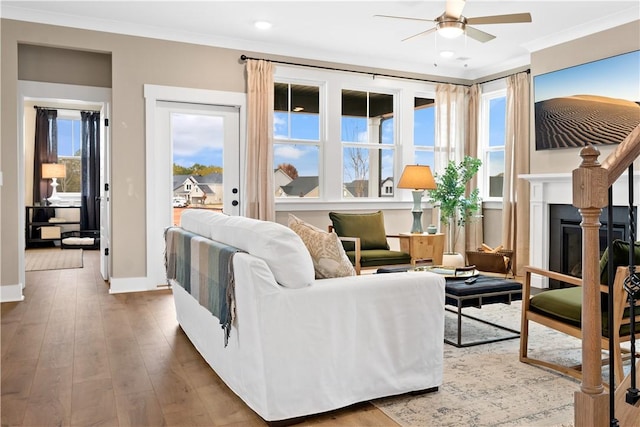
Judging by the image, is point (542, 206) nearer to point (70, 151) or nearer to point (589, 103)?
point (589, 103)

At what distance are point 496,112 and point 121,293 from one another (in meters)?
5.30

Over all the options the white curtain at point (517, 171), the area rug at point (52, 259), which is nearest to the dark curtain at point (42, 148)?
the area rug at point (52, 259)

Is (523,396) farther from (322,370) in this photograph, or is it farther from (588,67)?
(588,67)

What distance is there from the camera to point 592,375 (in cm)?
158

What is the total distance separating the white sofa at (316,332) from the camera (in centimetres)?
221

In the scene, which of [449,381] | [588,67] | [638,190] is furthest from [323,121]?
[449,381]

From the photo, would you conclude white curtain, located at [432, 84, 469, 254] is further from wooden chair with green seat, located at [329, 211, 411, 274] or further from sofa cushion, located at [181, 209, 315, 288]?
sofa cushion, located at [181, 209, 315, 288]

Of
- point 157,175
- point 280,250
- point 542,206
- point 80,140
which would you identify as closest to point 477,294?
point 280,250

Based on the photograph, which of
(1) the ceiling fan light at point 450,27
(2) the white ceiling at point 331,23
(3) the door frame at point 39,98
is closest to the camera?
(1) the ceiling fan light at point 450,27

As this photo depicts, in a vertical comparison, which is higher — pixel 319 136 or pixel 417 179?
pixel 319 136

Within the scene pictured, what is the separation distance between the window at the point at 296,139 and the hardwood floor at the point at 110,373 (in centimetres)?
219

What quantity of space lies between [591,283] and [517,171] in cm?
505

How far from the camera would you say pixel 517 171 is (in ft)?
20.7

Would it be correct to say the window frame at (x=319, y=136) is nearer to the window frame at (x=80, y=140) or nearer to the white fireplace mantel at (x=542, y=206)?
the white fireplace mantel at (x=542, y=206)
